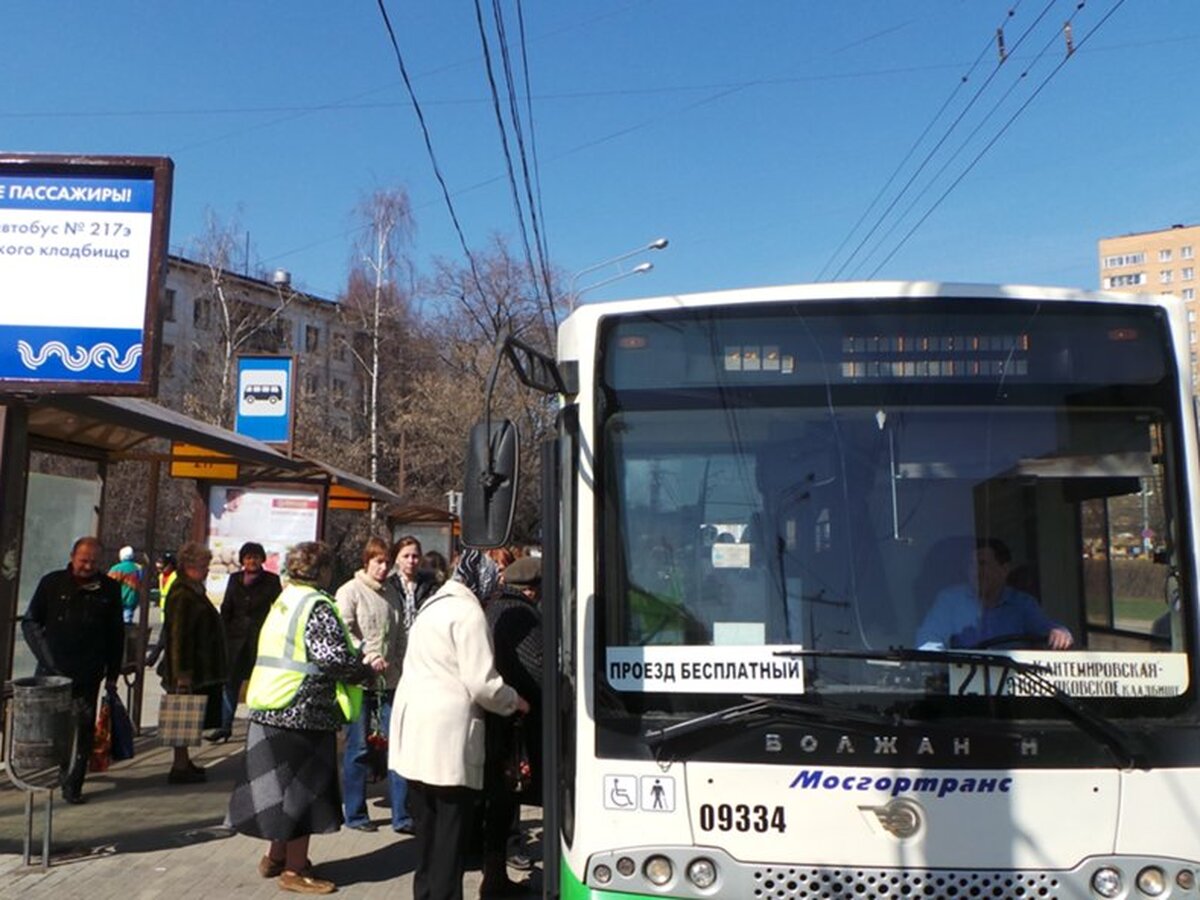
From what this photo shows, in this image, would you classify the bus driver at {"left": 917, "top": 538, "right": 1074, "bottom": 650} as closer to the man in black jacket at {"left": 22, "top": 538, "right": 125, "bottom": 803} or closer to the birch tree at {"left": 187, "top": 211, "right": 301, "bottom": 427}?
the man in black jacket at {"left": 22, "top": 538, "right": 125, "bottom": 803}

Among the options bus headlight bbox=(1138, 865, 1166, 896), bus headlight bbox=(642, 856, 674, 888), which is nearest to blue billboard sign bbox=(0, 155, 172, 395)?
bus headlight bbox=(642, 856, 674, 888)

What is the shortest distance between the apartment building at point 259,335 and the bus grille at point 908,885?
3469 centimetres

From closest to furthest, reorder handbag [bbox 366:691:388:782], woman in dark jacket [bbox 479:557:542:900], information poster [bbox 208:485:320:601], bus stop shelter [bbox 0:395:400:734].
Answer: woman in dark jacket [bbox 479:557:542:900] → bus stop shelter [bbox 0:395:400:734] → handbag [bbox 366:691:388:782] → information poster [bbox 208:485:320:601]

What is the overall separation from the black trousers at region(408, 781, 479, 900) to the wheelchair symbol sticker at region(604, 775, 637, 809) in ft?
5.00

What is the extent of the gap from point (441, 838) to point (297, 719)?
1132 mm

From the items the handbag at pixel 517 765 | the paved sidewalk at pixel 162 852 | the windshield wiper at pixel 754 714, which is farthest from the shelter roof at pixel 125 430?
the windshield wiper at pixel 754 714

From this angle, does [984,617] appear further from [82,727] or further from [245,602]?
[245,602]

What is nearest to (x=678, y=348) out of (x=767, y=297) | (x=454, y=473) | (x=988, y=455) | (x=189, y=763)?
(x=767, y=297)

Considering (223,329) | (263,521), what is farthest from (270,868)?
(223,329)

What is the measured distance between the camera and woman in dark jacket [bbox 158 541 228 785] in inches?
320

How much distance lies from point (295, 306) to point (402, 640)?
4719 cm

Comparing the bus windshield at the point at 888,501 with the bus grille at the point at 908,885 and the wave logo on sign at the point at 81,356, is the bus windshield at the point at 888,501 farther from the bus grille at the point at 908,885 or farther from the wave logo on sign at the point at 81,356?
the wave logo on sign at the point at 81,356

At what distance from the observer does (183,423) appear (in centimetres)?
777

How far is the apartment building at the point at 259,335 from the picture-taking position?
42.0m
